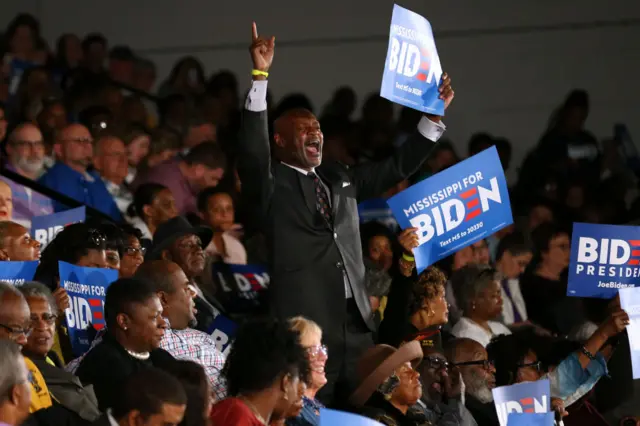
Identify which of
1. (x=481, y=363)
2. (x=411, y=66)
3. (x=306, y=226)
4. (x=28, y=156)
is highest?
(x=411, y=66)

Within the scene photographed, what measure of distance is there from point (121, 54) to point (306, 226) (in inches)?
246

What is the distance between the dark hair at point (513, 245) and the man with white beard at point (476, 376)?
2146 mm

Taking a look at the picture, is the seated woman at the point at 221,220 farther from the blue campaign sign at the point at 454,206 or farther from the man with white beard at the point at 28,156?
the blue campaign sign at the point at 454,206

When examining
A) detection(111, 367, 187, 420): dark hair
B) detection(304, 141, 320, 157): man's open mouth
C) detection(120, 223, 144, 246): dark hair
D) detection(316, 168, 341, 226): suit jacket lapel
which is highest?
detection(304, 141, 320, 157): man's open mouth

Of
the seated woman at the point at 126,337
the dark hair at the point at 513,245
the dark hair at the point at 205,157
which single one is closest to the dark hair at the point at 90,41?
the dark hair at the point at 205,157

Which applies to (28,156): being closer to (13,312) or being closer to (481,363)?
(481,363)

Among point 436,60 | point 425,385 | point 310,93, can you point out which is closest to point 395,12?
point 436,60

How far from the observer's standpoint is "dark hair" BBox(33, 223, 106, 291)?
652cm

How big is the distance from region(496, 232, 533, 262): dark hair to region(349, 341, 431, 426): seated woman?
3103mm

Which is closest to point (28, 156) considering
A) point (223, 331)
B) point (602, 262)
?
point (223, 331)

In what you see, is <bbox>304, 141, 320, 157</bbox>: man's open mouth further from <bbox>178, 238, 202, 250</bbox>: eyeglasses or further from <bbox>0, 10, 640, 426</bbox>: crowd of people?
<bbox>178, 238, 202, 250</bbox>: eyeglasses

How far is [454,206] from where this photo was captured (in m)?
6.89

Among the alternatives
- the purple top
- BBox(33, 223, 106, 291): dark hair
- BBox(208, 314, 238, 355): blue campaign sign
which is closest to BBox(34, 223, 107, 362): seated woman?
BBox(33, 223, 106, 291): dark hair

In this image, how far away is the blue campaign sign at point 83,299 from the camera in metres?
6.25
